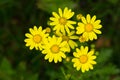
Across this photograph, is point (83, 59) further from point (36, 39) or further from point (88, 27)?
point (36, 39)

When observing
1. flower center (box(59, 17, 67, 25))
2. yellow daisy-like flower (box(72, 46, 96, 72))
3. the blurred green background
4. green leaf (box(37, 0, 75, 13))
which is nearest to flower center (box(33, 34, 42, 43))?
flower center (box(59, 17, 67, 25))

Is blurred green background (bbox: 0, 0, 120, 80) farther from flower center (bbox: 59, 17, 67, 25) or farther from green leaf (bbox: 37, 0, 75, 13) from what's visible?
flower center (bbox: 59, 17, 67, 25)

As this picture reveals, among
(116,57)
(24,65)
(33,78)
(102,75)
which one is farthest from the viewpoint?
(116,57)

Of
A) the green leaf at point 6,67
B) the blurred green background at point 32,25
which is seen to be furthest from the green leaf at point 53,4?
the green leaf at point 6,67

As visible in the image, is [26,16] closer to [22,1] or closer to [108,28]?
[22,1]

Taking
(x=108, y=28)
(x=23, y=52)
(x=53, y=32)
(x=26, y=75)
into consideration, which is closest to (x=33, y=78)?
(x=26, y=75)

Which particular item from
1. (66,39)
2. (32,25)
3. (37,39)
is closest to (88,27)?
(66,39)
